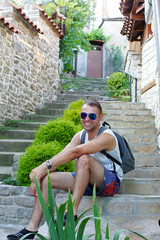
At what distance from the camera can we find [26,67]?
700 cm

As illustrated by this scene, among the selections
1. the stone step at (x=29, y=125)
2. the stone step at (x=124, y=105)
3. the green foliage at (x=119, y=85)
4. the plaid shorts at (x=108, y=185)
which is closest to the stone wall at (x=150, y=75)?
the stone step at (x=124, y=105)

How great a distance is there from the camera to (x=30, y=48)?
720cm

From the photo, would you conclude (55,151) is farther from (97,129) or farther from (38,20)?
(38,20)

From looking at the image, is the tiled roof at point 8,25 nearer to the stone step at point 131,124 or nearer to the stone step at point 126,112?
the stone step at point 126,112

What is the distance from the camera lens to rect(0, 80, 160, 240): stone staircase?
2709 millimetres

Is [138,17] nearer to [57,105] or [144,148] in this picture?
[57,105]

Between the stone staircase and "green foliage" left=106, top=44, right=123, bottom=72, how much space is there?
9.58 m

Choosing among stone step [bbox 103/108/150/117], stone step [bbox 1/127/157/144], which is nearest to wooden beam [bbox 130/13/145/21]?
stone step [bbox 103/108/150/117]

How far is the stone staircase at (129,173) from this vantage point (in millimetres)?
2709

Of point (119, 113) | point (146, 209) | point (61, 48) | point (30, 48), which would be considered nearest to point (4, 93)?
point (30, 48)

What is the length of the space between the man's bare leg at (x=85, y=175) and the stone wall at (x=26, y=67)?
3.95 metres

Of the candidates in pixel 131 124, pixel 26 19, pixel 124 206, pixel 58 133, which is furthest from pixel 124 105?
pixel 124 206

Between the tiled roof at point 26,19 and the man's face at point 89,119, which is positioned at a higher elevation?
the tiled roof at point 26,19

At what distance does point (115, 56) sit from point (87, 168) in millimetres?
15075
